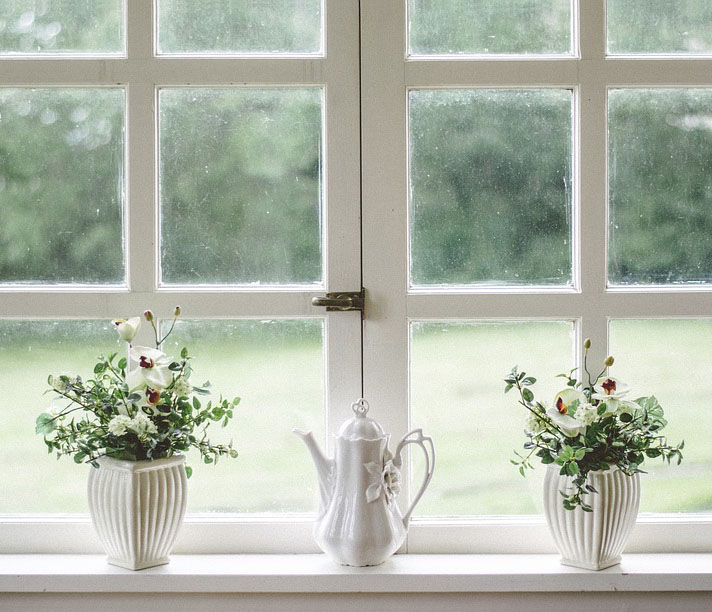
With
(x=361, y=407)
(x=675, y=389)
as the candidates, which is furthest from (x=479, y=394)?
(x=675, y=389)

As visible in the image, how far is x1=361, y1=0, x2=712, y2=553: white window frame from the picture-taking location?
161cm

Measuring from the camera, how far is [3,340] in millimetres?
1620

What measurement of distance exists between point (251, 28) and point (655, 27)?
85 cm

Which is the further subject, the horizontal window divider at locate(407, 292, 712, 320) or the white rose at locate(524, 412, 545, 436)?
the horizontal window divider at locate(407, 292, 712, 320)

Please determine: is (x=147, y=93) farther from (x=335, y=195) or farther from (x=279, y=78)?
(x=335, y=195)

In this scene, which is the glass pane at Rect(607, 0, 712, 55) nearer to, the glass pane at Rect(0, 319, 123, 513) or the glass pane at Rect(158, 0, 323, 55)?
the glass pane at Rect(158, 0, 323, 55)

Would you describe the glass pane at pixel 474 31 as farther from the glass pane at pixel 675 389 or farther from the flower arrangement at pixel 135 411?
the flower arrangement at pixel 135 411

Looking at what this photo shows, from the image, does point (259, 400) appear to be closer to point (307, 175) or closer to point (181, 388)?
point (181, 388)

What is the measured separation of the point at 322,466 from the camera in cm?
150

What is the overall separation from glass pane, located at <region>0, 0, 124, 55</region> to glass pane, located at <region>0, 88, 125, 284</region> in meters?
0.10

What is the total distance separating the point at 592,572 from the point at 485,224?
72 centimetres

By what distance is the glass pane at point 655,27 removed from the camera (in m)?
1.62

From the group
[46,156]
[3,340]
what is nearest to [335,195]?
[46,156]

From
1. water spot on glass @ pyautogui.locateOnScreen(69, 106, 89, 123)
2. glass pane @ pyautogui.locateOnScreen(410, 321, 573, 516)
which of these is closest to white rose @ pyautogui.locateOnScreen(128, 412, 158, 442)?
glass pane @ pyautogui.locateOnScreen(410, 321, 573, 516)
